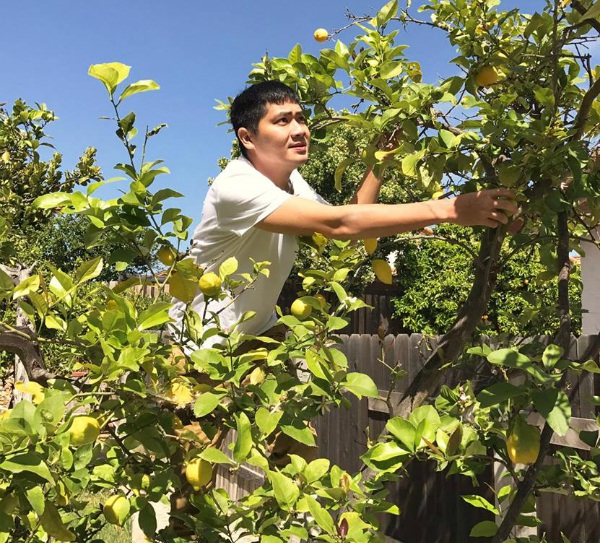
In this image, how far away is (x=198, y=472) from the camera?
1.42 metres

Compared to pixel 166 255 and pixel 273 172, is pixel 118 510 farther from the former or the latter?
pixel 273 172

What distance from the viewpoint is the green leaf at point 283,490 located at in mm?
1295

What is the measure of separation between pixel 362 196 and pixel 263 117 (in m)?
0.44

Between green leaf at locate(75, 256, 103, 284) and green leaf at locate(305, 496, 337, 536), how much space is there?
0.64m

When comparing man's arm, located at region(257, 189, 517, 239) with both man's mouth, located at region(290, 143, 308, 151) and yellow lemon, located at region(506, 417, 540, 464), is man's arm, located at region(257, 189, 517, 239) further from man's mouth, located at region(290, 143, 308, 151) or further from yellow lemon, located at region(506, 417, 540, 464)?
yellow lemon, located at region(506, 417, 540, 464)

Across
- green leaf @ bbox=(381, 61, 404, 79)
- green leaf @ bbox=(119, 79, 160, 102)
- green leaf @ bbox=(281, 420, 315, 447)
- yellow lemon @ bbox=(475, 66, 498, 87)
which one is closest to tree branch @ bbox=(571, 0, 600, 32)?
yellow lemon @ bbox=(475, 66, 498, 87)

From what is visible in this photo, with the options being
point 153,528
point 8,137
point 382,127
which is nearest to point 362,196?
point 382,127

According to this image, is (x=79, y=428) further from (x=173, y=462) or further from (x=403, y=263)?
(x=403, y=263)

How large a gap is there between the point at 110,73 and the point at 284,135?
0.92 m

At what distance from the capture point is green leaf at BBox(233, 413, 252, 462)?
123 centimetres

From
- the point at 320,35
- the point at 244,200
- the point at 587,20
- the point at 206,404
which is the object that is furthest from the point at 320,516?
the point at 320,35

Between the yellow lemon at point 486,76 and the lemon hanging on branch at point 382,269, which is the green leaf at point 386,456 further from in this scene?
the yellow lemon at point 486,76

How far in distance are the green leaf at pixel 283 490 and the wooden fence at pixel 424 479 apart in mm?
647

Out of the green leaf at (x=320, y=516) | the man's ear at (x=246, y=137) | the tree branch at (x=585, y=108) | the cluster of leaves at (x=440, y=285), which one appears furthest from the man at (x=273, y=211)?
the cluster of leaves at (x=440, y=285)
